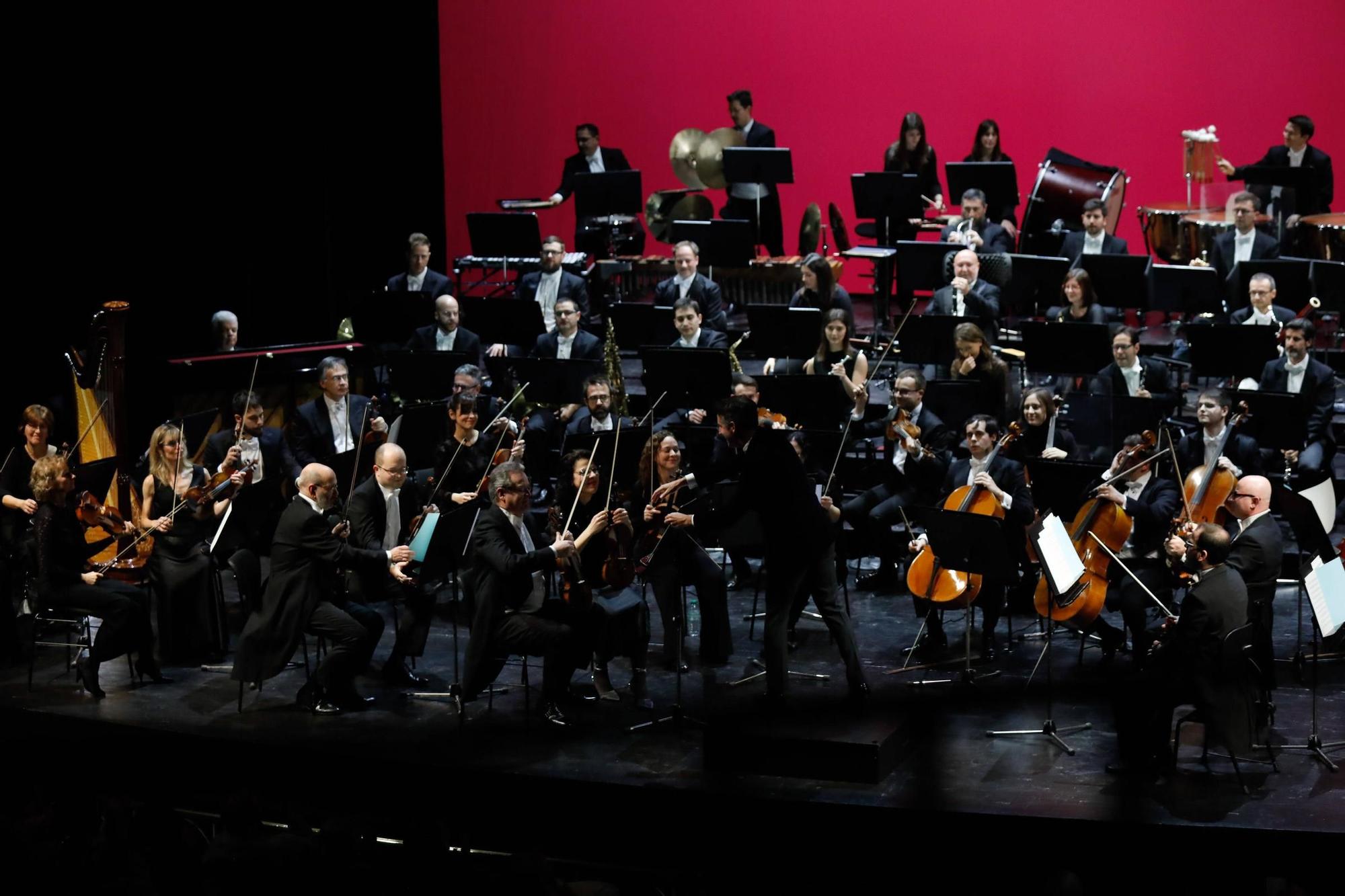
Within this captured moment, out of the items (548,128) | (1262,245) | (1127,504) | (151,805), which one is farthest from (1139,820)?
(548,128)

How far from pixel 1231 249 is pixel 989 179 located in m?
1.69

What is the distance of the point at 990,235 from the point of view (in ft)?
33.8

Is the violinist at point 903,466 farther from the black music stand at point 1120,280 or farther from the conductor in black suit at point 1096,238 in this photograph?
the conductor in black suit at point 1096,238

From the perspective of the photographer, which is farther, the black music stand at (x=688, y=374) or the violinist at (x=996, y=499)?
the black music stand at (x=688, y=374)

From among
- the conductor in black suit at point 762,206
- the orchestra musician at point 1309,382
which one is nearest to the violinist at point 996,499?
the orchestra musician at point 1309,382

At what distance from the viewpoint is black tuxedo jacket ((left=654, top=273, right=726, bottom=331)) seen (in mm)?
9773

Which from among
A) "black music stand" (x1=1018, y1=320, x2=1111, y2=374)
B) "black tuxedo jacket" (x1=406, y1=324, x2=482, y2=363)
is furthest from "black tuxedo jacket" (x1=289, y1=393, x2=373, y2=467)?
"black music stand" (x1=1018, y1=320, x2=1111, y2=374)

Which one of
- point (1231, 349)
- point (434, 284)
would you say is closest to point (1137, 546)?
point (1231, 349)

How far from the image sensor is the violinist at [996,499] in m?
7.19

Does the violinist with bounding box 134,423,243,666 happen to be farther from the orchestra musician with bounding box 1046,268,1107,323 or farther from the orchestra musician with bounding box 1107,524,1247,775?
the orchestra musician with bounding box 1046,268,1107,323

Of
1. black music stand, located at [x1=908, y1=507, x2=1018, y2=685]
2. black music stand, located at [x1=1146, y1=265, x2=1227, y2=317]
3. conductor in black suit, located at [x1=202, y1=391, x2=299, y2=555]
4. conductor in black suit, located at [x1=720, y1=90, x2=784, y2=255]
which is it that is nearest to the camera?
black music stand, located at [x1=908, y1=507, x2=1018, y2=685]

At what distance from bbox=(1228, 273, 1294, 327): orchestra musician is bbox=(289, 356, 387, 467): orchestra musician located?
4637 millimetres

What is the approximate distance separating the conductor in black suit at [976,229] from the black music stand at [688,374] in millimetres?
2494

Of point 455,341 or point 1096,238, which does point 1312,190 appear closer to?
point 1096,238
